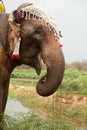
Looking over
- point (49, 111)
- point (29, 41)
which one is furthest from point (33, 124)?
point (49, 111)

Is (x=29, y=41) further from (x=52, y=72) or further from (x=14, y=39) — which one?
(x=52, y=72)

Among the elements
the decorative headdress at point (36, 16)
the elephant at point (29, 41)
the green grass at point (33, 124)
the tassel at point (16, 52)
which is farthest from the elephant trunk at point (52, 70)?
the green grass at point (33, 124)

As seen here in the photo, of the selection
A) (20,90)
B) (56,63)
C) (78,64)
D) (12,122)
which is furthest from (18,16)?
(78,64)

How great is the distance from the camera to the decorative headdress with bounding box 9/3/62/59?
13.2 ft

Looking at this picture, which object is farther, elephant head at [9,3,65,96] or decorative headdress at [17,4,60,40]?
decorative headdress at [17,4,60,40]

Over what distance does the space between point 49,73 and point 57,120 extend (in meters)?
0.64

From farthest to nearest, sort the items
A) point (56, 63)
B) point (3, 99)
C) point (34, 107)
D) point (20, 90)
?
point (20, 90), point (34, 107), point (3, 99), point (56, 63)

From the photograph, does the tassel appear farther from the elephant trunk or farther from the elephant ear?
the elephant trunk

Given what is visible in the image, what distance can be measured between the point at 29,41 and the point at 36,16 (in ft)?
0.68

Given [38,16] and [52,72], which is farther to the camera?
[38,16]

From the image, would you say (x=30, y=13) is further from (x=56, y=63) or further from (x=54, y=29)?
(x=56, y=63)

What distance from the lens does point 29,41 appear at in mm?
4078

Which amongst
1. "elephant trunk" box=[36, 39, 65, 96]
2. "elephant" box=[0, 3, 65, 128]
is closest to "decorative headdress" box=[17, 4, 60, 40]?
"elephant" box=[0, 3, 65, 128]

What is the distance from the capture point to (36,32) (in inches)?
160
